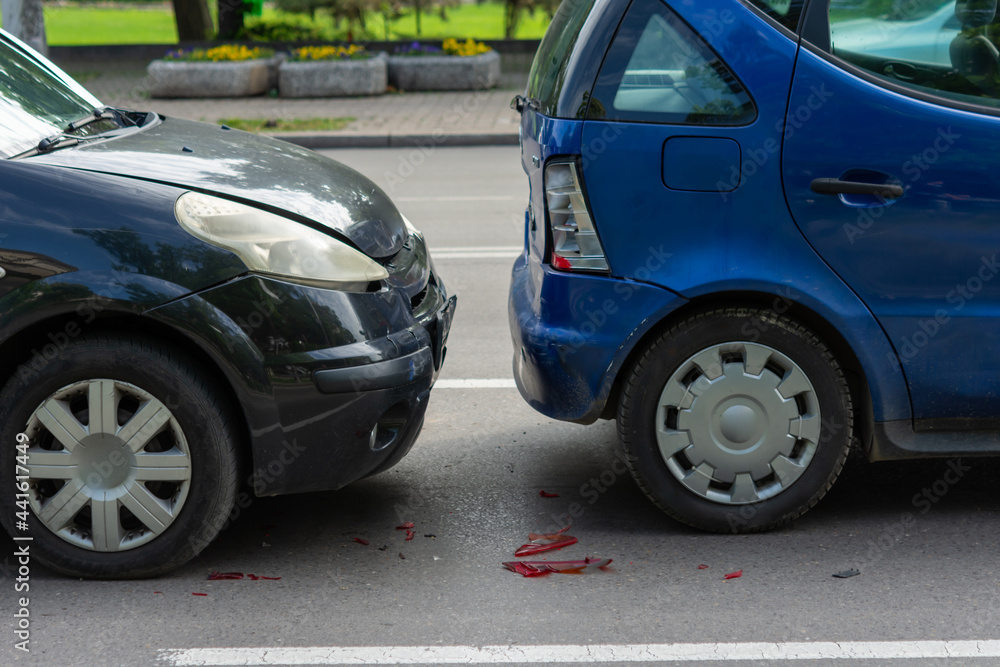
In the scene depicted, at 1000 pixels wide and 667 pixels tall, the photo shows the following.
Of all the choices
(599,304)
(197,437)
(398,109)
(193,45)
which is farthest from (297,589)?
(193,45)

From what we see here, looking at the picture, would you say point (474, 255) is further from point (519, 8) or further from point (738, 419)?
point (519, 8)

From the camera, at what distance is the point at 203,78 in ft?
53.8

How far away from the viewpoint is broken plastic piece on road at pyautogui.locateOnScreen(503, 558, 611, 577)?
3.21 meters

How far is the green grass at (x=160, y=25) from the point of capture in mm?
27750

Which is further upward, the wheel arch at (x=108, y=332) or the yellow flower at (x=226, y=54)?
the wheel arch at (x=108, y=332)

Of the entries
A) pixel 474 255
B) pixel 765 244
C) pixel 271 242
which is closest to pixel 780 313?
pixel 765 244

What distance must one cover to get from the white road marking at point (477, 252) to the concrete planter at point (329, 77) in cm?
942

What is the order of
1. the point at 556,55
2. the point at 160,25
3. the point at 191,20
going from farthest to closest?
the point at 160,25
the point at 191,20
the point at 556,55

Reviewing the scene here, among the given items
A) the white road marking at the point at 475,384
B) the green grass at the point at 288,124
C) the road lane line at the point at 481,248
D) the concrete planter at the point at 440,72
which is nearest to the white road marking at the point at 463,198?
the road lane line at the point at 481,248

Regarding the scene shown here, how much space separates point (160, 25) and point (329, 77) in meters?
21.5

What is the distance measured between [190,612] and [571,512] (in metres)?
1.31

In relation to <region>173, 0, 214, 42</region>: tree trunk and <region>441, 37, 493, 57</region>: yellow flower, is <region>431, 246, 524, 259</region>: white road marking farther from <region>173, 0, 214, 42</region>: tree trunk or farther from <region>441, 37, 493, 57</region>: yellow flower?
<region>173, 0, 214, 42</region>: tree trunk

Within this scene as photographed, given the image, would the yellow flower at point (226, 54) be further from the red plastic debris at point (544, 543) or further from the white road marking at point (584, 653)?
the white road marking at point (584, 653)

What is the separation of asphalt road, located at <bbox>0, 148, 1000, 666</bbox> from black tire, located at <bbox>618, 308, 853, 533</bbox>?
152 millimetres
